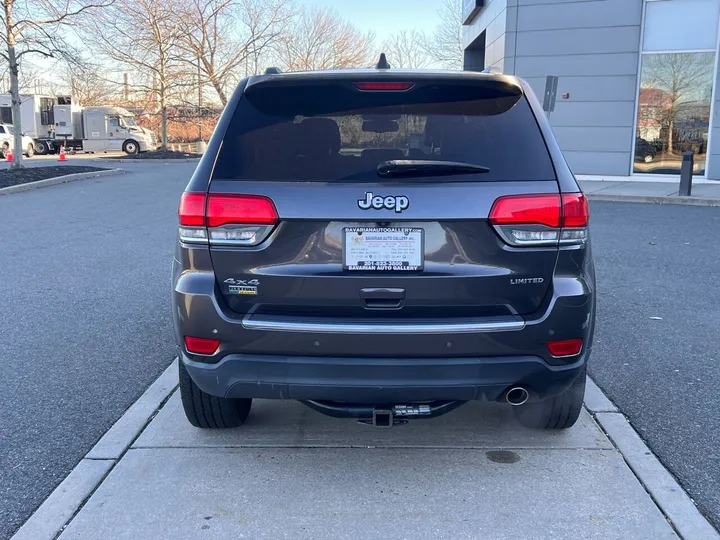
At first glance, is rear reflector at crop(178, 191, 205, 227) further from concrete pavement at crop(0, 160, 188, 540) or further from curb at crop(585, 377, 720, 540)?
curb at crop(585, 377, 720, 540)

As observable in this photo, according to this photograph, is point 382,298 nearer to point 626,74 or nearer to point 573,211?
point 573,211

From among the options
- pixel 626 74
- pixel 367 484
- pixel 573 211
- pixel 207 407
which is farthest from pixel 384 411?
pixel 626 74

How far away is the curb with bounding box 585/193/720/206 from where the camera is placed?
574 inches

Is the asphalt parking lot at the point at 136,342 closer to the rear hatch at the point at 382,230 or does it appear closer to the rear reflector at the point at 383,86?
the rear hatch at the point at 382,230

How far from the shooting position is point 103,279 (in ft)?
24.1

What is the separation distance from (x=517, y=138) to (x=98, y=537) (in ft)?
7.95

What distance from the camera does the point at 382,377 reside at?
2.87m

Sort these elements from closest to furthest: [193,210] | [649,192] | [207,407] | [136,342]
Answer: [193,210] → [207,407] → [136,342] → [649,192]

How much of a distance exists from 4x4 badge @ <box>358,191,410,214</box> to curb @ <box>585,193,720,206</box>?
541 inches

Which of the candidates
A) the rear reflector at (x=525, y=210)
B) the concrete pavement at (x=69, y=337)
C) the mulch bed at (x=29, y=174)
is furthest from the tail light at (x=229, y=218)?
the mulch bed at (x=29, y=174)

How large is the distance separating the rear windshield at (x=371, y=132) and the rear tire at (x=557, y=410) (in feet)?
3.87

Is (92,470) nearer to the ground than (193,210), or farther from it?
nearer to the ground

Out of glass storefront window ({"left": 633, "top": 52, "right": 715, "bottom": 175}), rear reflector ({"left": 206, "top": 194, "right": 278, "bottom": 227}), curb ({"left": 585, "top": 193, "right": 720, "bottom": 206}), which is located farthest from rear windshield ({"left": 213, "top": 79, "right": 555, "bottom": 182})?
glass storefront window ({"left": 633, "top": 52, "right": 715, "bottom": 175})

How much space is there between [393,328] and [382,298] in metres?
0.14
